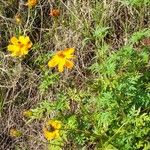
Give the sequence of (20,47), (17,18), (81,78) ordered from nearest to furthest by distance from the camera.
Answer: (20,47) < (81,78) < (17,18)

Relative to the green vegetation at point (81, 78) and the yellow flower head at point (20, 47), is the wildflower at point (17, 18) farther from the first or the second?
the yellow flower head at point (20, 47)

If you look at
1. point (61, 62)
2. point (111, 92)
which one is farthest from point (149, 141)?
point (61, 62)

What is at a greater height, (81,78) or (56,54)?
(56,54)

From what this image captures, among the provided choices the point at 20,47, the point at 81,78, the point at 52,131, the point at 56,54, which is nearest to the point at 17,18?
the point at 81,78

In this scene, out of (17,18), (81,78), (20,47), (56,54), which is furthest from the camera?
(17,18)

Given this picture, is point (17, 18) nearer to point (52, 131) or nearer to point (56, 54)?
point (56, 54)

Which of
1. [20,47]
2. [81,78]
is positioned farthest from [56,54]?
[81,78]

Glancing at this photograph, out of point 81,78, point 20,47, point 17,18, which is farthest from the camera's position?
point 17,18

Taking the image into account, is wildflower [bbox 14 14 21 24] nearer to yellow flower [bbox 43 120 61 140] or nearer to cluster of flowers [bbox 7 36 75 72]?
cluster of flowers [bbox 7 36 75 72]

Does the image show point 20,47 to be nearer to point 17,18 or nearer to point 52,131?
point 52,131

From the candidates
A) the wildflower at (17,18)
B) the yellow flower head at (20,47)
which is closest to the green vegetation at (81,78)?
the wildflower at (17,18)

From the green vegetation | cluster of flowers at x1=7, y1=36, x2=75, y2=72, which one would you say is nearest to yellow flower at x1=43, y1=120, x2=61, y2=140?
the green vegetation

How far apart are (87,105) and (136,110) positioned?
0.35 m

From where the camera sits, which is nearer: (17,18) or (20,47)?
(20,47)
